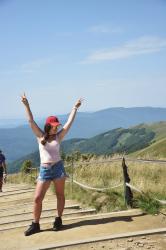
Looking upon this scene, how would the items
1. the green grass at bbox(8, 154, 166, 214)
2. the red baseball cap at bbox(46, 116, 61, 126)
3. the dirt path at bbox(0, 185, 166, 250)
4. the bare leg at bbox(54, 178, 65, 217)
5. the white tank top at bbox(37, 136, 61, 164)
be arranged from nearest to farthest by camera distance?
1. the dirt path at bbox(0, 185, 166, 250)
2. the red baseball cap at bbox(46, 116, 61, 126)
3. the white tank top at bbox(37, 136, 61, 164)
4. the bare leg at bbox(54, 178, 65, 217)
5. the green grass at bbox(8, 154, 166, 214)

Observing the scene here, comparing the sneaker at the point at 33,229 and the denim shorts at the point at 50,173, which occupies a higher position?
the denim shorts at the point at 50,173

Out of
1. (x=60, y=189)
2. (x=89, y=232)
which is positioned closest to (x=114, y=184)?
(x=60, y=189)

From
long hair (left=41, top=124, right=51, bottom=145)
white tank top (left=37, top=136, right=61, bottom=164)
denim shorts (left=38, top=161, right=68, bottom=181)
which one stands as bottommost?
denim shorts (left=38, top=161, right=68, bottom=181)

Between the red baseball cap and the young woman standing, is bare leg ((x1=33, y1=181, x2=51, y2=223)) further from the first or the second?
the red baseball cap

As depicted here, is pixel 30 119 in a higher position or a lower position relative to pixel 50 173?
higher

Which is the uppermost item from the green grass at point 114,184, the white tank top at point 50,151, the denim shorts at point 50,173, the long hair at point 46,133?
the long hair at point 46,133

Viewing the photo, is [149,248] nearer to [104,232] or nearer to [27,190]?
[104,232]

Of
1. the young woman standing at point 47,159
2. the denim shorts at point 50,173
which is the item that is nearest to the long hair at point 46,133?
the young woman standing at point 47,159

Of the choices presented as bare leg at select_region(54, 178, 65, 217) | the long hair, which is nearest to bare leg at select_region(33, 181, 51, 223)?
bare leg at select_region(54, 178, 65, 217)

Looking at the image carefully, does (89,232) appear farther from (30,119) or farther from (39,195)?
(30,119)

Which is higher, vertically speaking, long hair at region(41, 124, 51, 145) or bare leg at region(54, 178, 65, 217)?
long hair at region(41, 124, 51, 145)

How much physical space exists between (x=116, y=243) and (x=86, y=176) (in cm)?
779

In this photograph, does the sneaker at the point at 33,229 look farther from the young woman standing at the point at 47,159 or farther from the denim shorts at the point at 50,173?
the denim shorts at the point at 50,173

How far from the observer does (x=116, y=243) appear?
6.04 m
